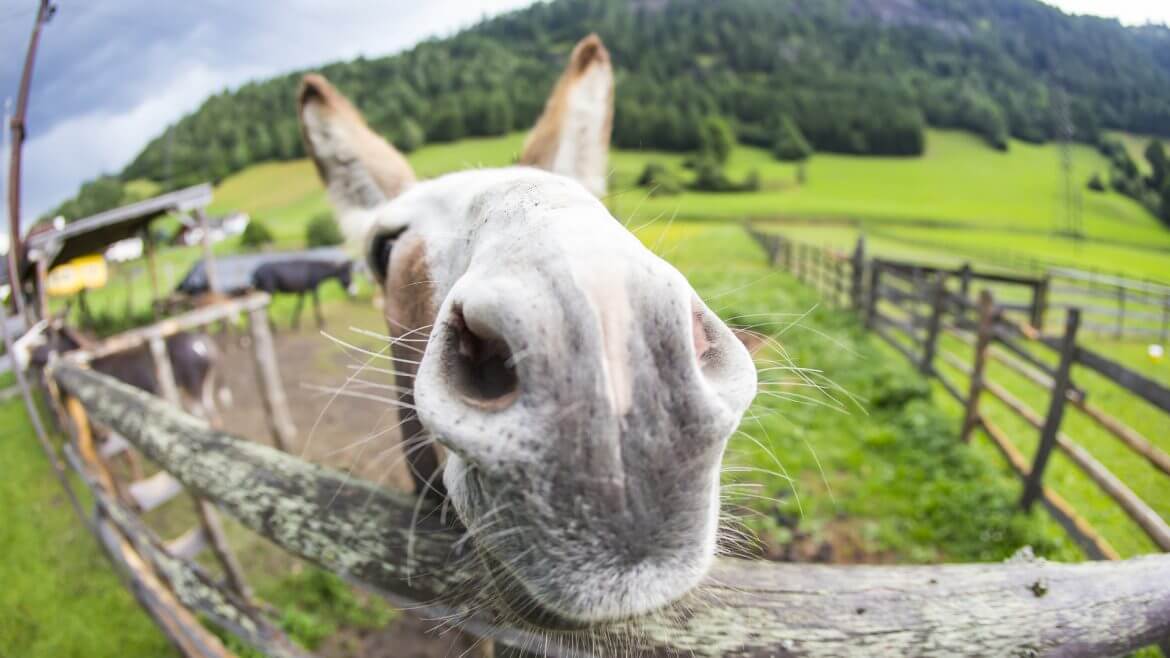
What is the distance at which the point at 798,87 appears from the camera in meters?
67.5

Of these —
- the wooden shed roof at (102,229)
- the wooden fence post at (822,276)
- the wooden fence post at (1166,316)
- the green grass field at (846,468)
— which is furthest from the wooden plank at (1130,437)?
the wooden fence post at (822,276)

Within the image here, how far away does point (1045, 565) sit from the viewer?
55.6 inches

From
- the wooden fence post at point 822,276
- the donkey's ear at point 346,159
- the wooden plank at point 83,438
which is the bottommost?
the wooden fence post at point 822,276

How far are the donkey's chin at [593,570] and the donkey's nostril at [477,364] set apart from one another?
180mm

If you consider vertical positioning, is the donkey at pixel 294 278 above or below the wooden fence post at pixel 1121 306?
below

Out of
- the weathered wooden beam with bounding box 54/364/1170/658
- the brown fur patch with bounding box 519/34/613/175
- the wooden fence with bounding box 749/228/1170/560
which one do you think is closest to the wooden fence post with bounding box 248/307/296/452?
the brown fur patch with bounding box 519/34/613/175

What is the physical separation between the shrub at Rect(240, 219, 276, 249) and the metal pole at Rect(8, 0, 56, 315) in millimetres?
35064

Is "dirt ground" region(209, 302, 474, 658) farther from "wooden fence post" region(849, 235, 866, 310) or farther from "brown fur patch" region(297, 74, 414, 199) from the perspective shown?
"wooden fence post" region(849, 235, 866, 310)

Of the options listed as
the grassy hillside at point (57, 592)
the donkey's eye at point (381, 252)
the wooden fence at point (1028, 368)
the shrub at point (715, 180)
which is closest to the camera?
the donkey's eye at point (381, 252)

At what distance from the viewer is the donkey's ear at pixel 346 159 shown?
276 cm

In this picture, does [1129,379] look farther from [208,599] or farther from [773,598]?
[208,599]

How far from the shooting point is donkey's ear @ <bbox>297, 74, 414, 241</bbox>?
9.07 ft

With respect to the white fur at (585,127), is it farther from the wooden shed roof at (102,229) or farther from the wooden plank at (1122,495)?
the wooden shed roof at (102,229)

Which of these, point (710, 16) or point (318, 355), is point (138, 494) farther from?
point (710, 16)
